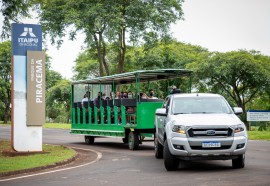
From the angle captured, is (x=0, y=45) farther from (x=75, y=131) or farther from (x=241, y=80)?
(x=75, y=131)

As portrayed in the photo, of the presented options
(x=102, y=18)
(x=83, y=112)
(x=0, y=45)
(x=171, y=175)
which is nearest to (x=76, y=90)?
(x=83, y=112)

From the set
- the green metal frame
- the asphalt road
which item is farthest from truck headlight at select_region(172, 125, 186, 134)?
the green metal frame

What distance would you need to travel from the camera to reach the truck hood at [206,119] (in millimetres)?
12406

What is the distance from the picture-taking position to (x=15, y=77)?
18.5m

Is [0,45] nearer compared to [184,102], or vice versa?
[184,102]

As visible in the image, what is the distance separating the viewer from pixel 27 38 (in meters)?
18.9

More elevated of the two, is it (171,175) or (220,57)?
(220,57)

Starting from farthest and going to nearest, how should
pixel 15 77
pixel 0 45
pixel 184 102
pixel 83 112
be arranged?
pixel 0 45, pixel 83 112, pixel 15 77, pixel 184 102

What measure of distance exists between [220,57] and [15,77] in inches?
1326

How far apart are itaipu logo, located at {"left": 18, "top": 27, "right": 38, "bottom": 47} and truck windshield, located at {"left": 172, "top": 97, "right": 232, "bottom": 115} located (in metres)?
6.99

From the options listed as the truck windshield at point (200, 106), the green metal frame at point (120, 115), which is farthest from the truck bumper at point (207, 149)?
Result: the green metal frame at point (120, 115)

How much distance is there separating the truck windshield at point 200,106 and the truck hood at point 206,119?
520 millimetres

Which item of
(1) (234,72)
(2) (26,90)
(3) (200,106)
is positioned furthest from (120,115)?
(1) (234,72)

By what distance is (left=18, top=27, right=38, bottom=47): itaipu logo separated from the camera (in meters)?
18.8
